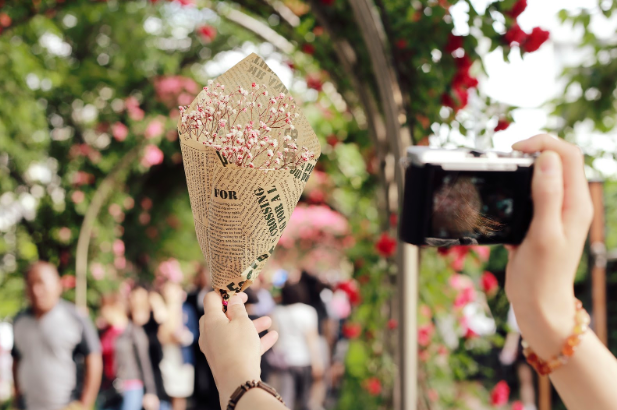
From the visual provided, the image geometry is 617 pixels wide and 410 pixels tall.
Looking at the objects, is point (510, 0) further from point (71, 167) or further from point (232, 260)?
point (71, 167)

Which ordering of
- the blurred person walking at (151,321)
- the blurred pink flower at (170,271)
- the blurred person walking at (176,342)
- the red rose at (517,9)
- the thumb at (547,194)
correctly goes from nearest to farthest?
the thumb at (547,194), the red rose at (517,9), the blurred person walking at (151,321), the blurred person walking at (176,342), the blurred pink flower at (170,271)

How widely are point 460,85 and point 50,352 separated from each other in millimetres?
2624

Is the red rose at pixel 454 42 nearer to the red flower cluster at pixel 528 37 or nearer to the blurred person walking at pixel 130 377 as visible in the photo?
the red flower cluster at pixel 528 37

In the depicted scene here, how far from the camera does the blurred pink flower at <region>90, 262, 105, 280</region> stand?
243 inches

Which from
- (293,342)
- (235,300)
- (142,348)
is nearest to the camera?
(235,300)

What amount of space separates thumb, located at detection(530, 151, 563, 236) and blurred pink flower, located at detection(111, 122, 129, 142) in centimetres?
564

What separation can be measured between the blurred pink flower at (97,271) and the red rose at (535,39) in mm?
5574

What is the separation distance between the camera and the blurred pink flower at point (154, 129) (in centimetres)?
562

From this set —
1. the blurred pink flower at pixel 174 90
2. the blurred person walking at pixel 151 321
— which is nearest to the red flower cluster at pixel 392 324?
the blurred person walking at pixel 151 321

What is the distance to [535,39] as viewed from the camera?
196cm

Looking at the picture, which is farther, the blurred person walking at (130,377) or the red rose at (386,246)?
the blurred person walking at (130,377)

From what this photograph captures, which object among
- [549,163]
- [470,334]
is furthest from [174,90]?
[549,163]

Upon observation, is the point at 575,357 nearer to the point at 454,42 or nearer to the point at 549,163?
the point at 549,163

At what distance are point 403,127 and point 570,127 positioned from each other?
1.66m
